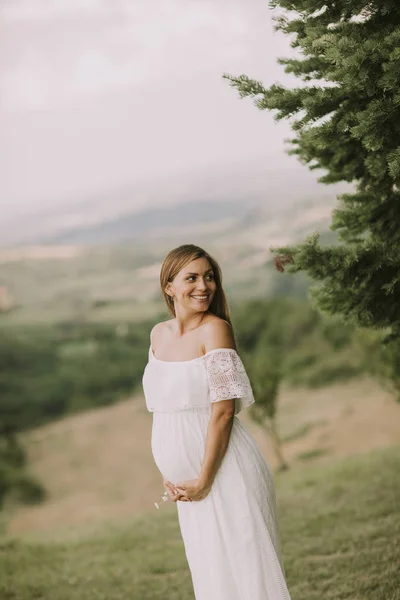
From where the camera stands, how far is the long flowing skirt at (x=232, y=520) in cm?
212

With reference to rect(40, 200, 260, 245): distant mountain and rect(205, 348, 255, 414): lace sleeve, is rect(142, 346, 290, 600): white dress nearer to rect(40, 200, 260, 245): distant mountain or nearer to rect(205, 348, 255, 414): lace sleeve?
rect(205, 348, 255, 414): lace sleeve

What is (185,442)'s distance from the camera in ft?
7.14

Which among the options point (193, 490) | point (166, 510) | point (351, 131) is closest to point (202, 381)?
point (193, 490)

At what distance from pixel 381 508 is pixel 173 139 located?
29.5ft

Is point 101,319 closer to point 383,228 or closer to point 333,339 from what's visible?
point 333,339

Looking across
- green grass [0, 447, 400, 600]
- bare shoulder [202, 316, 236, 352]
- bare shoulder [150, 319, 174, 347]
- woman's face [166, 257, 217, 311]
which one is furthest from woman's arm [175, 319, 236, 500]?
green grass [0, 447, 400, 600]

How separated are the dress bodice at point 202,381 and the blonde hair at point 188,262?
0.19 m

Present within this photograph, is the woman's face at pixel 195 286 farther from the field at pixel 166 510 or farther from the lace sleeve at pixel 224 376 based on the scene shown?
the field at pixel 166 510

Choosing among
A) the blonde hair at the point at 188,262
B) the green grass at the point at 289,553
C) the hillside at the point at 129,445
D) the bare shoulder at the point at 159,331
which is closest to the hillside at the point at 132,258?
the hillside at the point at 129,445

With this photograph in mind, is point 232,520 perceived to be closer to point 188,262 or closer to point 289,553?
point 188,262

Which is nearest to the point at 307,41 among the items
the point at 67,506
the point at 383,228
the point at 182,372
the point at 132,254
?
the point at 383,228

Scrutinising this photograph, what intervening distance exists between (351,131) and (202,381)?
3.36ft

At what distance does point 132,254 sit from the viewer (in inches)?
540

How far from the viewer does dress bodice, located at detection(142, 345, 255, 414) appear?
208 centimetres
